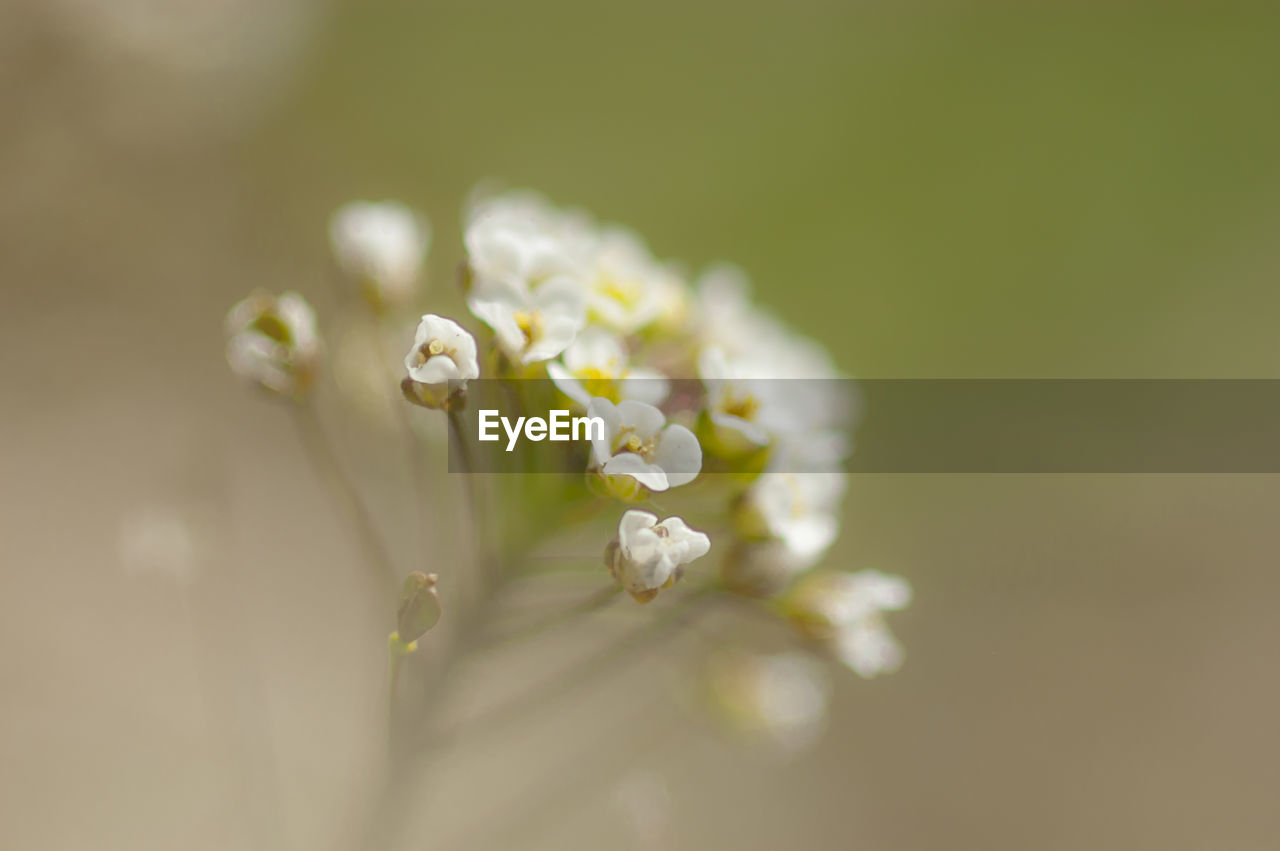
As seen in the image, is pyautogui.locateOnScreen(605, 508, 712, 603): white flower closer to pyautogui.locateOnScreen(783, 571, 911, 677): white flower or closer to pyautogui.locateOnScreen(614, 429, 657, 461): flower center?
pyautogui.locateOnScreen(614, 429, 657, 461): flower center

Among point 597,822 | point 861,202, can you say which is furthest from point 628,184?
point 597,822

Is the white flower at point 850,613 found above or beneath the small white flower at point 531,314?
beneath

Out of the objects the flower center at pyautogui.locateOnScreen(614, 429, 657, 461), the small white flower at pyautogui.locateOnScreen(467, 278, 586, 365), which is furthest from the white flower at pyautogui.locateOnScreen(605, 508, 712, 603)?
the small white flower at pyautogui.locateOnScreen(467, 278, 586, 365)

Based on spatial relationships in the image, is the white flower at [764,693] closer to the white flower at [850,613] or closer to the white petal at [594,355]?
the white flower at [850,613]

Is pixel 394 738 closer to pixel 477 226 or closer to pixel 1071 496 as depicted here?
pixel 477 226

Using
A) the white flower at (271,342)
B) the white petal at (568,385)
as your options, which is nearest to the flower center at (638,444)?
the white petal at (568,385)

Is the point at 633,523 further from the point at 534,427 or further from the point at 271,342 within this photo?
the point at 271,342

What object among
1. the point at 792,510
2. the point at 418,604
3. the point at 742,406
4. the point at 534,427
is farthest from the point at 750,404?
the point at 418,604

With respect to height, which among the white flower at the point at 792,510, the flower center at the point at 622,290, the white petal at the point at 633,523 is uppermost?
the flower center at the point at 622,290
